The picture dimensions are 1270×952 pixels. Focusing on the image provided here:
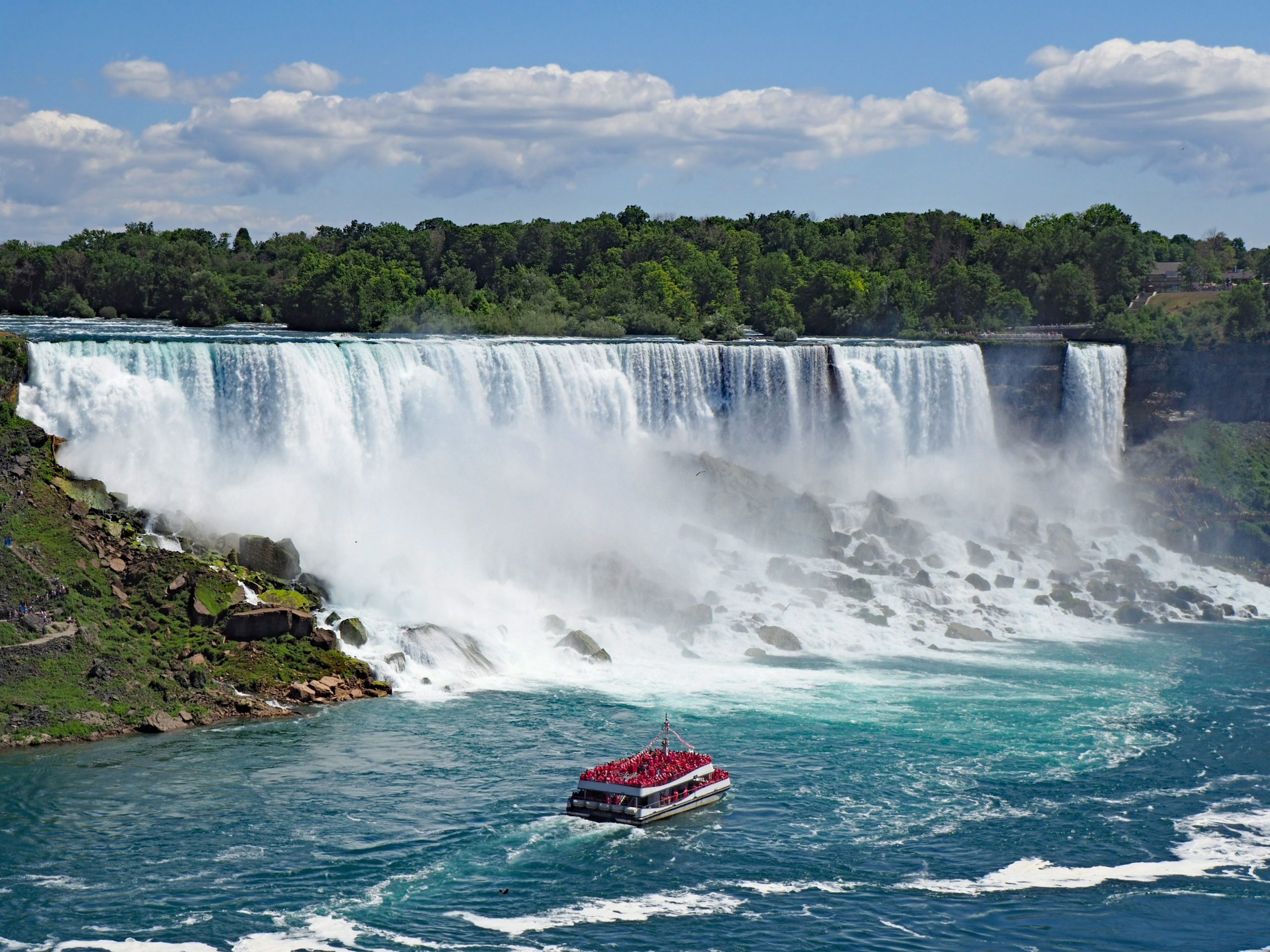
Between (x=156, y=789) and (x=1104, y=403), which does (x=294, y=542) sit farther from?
(x=1104, y=403)

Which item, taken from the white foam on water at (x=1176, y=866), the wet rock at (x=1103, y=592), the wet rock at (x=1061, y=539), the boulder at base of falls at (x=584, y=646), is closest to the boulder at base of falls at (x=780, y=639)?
the boulder at base of falls at (x=584, y=646)

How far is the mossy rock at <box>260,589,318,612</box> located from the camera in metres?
45.7

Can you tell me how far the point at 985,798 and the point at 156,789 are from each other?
20.4 meters

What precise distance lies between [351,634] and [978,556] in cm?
3090

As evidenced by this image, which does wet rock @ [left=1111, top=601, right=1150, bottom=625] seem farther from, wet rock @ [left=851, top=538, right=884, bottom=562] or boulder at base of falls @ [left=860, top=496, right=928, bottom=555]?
wet rock @ [left=851, top=538, right=884, bottom=562]

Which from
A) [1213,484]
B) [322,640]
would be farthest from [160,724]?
[1213,484]

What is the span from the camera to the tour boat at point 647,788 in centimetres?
3422

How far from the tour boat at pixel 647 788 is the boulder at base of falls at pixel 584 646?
42.7 feet

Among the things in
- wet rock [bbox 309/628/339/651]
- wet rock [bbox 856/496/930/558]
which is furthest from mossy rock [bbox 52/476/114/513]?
wet rock [bbox 856/496/930/558]

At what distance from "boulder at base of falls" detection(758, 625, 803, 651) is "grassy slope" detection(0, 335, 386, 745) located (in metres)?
15.4

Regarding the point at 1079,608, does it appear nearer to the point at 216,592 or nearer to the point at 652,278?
the point at 216,592

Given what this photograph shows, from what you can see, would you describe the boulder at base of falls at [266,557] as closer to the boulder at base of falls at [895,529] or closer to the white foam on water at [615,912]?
the white foam on water at [615,912]

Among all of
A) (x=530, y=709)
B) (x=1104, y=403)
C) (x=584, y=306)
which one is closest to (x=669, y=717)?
(x=530, y=709)

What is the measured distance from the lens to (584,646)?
4947cm
